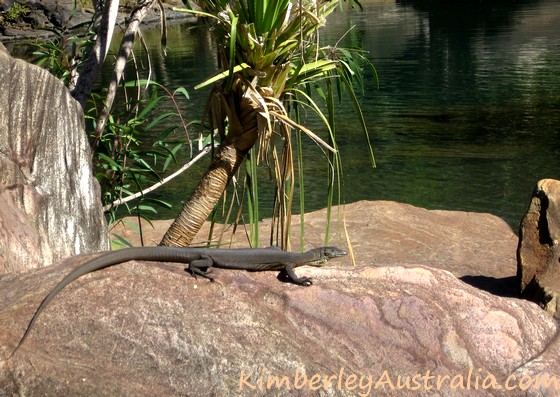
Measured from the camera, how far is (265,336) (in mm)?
3311

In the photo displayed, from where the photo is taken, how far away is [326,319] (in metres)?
3.47

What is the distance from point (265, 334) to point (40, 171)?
5.28 feet

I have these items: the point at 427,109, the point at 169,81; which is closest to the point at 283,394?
the point at 427,109

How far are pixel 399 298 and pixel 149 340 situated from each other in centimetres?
117

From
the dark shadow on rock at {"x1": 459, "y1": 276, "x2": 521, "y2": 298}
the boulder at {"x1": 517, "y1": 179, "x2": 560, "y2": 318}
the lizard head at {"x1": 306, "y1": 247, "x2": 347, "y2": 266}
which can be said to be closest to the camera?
the lizard head at {"x1": 306, "y1": 247, "x2": 347, "y2": 266}

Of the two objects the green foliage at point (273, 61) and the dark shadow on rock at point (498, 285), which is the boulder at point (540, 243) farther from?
the green foliage at point (273, 61)

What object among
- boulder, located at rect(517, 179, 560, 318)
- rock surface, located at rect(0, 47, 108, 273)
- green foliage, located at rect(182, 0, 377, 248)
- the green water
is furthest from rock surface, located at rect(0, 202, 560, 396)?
the green water

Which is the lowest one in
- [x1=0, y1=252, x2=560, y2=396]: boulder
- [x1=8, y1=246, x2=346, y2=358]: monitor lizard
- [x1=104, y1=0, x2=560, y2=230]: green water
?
[x1=104, y1=0, x2=560, y2=230]: green water

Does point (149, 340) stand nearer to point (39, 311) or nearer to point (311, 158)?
point (39, 311)

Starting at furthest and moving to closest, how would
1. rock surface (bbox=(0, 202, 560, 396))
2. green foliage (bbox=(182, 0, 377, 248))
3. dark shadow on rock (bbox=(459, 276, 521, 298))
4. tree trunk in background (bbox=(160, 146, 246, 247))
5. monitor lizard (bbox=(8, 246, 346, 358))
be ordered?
dark shadow on rock (bbox=(459, 276, 521, 298)) < tree trunk in background (bbox=(160, 146, 246, 247)) < green foliage (bbox=(182, 0, 377, 248)) < monitor lizard (bbox=(8, 246, 346, 358)) < rock surface (bbox=(0, 202, 560, 396))

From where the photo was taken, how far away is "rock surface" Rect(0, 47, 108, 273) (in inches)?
156

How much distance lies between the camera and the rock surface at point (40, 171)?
3969mm

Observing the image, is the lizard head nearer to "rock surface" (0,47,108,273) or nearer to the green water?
"rock surface" (0,47,108,273)

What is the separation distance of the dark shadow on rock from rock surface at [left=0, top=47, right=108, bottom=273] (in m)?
3.75
